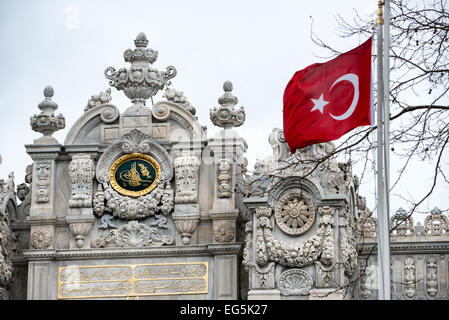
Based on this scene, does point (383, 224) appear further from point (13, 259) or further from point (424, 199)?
point (13, 259)

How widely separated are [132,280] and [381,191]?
35.1 feet

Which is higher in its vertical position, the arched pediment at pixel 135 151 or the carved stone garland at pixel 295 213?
the arched pediment at pixel 135 151

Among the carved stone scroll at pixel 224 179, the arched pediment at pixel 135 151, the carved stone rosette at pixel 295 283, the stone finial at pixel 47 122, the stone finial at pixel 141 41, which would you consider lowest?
the carved stone rosette at pixel 295 283

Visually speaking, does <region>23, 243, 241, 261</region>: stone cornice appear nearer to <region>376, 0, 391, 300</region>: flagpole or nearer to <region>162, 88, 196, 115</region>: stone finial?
<region>162, 88, 196, 115</region>: stone finial

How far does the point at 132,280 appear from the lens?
3209 cm

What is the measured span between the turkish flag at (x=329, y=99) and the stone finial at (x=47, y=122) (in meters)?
9.81

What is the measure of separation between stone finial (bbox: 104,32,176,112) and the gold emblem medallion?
1.18 metres

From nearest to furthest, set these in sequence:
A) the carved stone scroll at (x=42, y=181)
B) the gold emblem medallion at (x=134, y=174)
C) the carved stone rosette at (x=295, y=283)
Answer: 1. the carved stone rosette at (x=295, y=283)
2. the gold emblem medallion at (x=134, y=174)
3. the carved stone scroll at (x=42, y=181)

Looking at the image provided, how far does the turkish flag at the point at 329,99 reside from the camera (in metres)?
23.2

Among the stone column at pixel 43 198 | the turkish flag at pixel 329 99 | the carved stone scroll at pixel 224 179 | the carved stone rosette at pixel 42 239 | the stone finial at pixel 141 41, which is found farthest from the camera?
the stone finial at pixel 141 41

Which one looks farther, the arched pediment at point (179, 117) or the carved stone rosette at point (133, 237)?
the arched pediment at point (179, 117)

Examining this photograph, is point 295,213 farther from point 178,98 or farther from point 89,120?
point 89,120

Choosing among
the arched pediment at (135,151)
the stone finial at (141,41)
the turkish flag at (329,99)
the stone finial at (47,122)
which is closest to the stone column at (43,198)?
the stone finial at (47,122)

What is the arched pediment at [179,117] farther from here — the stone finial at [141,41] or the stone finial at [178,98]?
the stone finial at [141,41]
